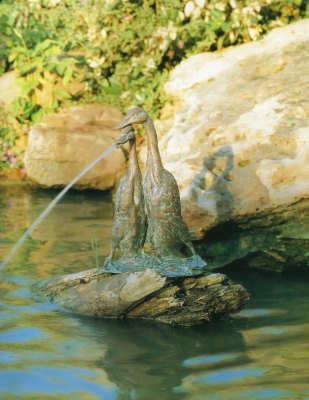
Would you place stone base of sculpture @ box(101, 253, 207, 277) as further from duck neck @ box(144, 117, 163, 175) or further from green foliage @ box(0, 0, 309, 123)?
green foliage @ box(0, 0, 309, 123)

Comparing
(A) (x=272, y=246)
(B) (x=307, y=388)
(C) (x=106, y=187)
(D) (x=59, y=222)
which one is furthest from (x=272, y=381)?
(C) (x=106, y=187)

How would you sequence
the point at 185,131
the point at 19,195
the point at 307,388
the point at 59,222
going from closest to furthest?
1. the point at 307,388
2. the point at 185,131
3. the point at 59,222
4. the point at 19,195

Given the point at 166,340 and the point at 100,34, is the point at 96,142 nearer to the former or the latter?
the point at 100,34

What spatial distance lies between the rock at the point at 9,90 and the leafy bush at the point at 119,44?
173 millimetres

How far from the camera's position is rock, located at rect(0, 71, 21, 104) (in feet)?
39.8

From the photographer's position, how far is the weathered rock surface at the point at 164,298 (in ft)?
18.5

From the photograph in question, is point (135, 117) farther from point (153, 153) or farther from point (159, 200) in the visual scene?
point (159, 200)

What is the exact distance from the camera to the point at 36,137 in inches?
432

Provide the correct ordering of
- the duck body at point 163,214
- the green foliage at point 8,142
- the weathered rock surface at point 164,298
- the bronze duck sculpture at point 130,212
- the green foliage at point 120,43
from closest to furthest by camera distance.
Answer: the weathered rock surface at point 164,298
the duck body at point 163,214
the bronze duck sculpture at point 130,212
the green foliage at point 120,43
the green foliage at point 8,142

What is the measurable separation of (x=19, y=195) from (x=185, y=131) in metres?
3.29

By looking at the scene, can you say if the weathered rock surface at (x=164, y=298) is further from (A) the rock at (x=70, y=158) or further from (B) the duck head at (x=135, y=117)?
(A) the rock at (x=70, y=158)

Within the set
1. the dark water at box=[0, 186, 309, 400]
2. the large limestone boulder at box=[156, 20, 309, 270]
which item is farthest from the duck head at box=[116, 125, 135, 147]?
the dark water at box=[0, 186, 309, 400]

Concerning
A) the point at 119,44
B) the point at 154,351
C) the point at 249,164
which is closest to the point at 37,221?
the point at 249,164

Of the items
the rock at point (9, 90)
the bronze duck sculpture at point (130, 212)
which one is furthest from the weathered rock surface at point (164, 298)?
the rock at point (9, 90)
